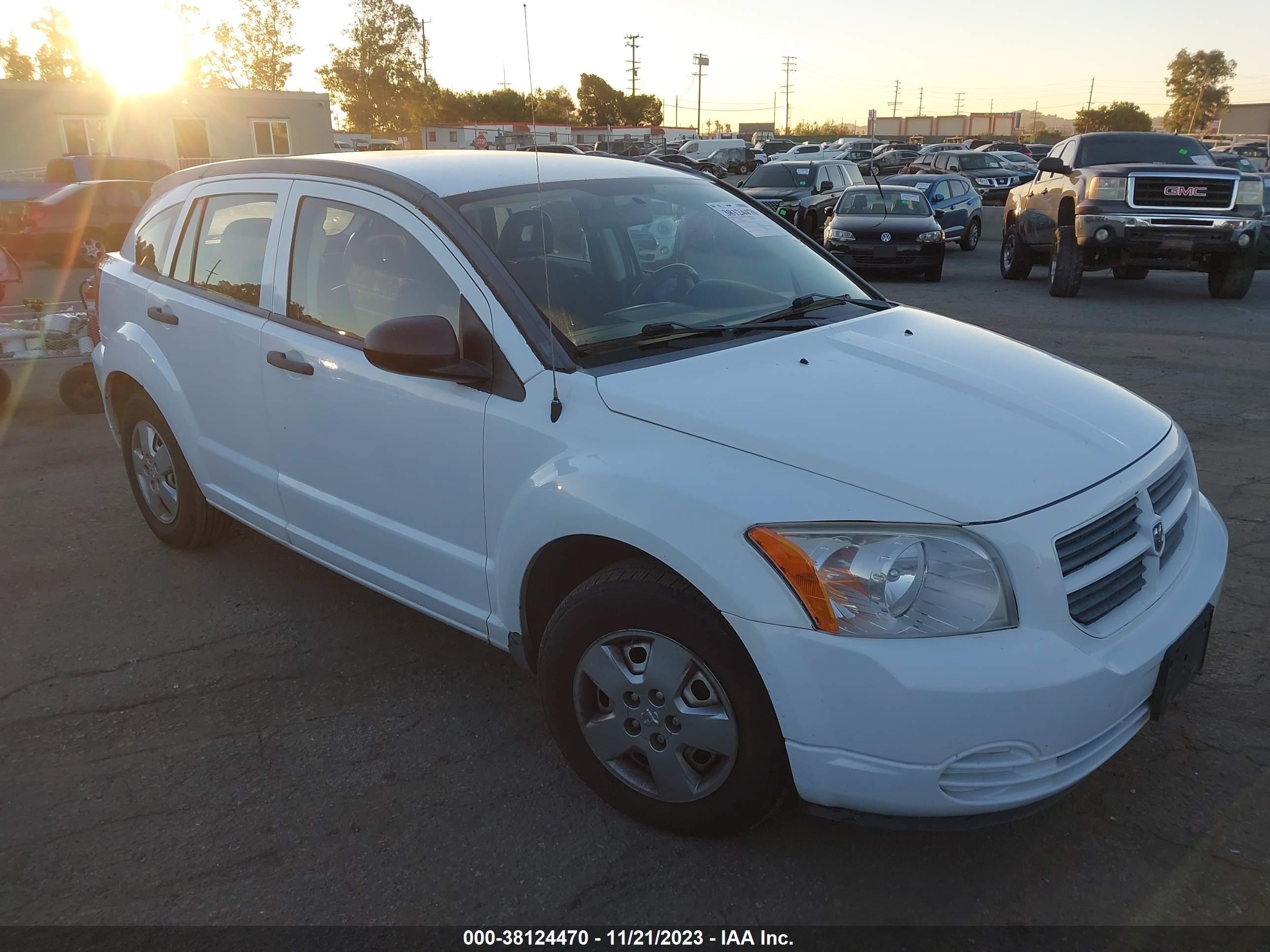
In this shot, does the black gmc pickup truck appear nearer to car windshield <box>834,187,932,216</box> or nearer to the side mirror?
car windshield <box>834,187,932,216</box>

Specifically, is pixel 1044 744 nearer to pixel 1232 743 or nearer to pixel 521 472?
pixel 1232 743

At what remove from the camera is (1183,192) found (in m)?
11.8

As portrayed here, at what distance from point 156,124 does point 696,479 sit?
1538 inches

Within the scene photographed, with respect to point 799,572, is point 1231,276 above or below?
below

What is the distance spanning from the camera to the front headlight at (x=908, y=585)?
2.22m

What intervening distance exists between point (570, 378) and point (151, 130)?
3854 centimetres

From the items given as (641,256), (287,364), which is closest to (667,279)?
(641,256)

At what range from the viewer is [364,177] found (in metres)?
3.38

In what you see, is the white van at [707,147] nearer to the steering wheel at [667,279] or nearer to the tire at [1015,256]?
the tire at [1015,256]

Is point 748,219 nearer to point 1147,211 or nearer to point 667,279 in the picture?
point 667,279

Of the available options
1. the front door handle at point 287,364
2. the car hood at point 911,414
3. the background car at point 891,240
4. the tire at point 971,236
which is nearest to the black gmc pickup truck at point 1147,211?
the background car at point 891,240

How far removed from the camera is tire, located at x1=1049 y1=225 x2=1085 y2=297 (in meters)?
13.0

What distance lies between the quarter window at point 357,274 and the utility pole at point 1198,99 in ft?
354

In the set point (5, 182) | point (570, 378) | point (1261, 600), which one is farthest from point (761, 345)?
point (5, 182)
